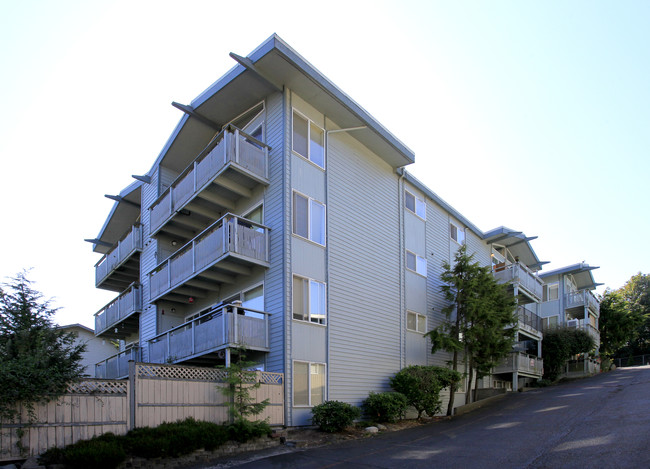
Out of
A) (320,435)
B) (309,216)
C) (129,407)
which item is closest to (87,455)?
(129,407)

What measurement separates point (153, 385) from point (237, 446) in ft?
8.34

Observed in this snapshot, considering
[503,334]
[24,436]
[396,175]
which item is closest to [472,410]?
[503,334]

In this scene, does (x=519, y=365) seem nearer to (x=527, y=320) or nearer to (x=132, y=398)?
(x=527, y=320)

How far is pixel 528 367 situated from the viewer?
3094 centimetres

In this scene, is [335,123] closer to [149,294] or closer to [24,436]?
[149,294]

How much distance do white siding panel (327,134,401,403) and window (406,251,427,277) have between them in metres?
1.11

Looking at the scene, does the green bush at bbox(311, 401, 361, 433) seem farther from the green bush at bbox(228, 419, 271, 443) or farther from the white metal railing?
the white metal railing

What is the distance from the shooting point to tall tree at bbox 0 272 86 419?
9.84m

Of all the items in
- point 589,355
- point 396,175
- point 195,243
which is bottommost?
point 589,355

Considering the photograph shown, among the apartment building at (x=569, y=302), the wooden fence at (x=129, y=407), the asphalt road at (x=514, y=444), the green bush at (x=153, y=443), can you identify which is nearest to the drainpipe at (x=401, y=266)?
the asphalt road at (x=514, y=444)

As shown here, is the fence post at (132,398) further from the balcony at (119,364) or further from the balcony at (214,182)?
the balcony at (119,364)

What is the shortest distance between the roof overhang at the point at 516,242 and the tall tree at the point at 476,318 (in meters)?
8.20

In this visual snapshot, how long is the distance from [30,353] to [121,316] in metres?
13.8

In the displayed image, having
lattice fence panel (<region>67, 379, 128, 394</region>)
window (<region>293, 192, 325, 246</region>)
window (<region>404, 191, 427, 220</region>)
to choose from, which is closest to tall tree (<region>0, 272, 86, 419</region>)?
lattice fence panel (<region>67, 379, 128, 394</region>)
